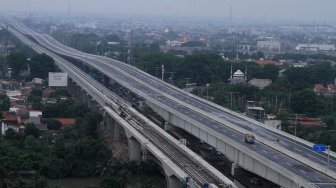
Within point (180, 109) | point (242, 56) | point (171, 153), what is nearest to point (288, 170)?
point (171, 153)

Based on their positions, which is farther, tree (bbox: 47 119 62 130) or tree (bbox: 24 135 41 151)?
tree (bbox: 47 119 62 130)

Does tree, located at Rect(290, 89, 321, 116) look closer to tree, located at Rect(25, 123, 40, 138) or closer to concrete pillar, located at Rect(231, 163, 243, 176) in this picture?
tree, located at Rect(25, 123, 40, 138)

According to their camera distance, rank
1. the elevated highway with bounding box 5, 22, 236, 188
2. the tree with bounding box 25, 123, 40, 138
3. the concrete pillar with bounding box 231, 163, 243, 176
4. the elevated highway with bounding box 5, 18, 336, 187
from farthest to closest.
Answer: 1. the tree with bounding box 25, 123, 40, 138
2. the concrete pillar with bounding box 231, 163, 243, 176
3. the elevated highway with bounding box 5, 22, 236, 188
4. the elevated highway with bounding box 5, 18, 336, 187

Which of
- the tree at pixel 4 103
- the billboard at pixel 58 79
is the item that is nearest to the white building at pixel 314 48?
the billboard at pixel 58 79

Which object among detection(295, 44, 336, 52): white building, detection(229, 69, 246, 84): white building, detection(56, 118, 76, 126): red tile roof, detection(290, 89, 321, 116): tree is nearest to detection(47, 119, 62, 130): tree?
detection(56, 118, 76, 126): red tile roof

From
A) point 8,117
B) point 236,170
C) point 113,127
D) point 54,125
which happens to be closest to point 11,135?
point 54,125

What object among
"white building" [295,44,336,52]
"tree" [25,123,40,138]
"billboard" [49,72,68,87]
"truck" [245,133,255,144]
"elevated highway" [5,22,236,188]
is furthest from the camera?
"white building" [295,44,336,52]

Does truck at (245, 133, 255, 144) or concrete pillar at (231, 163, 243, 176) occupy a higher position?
truck at (245, 133, 255, 144)
